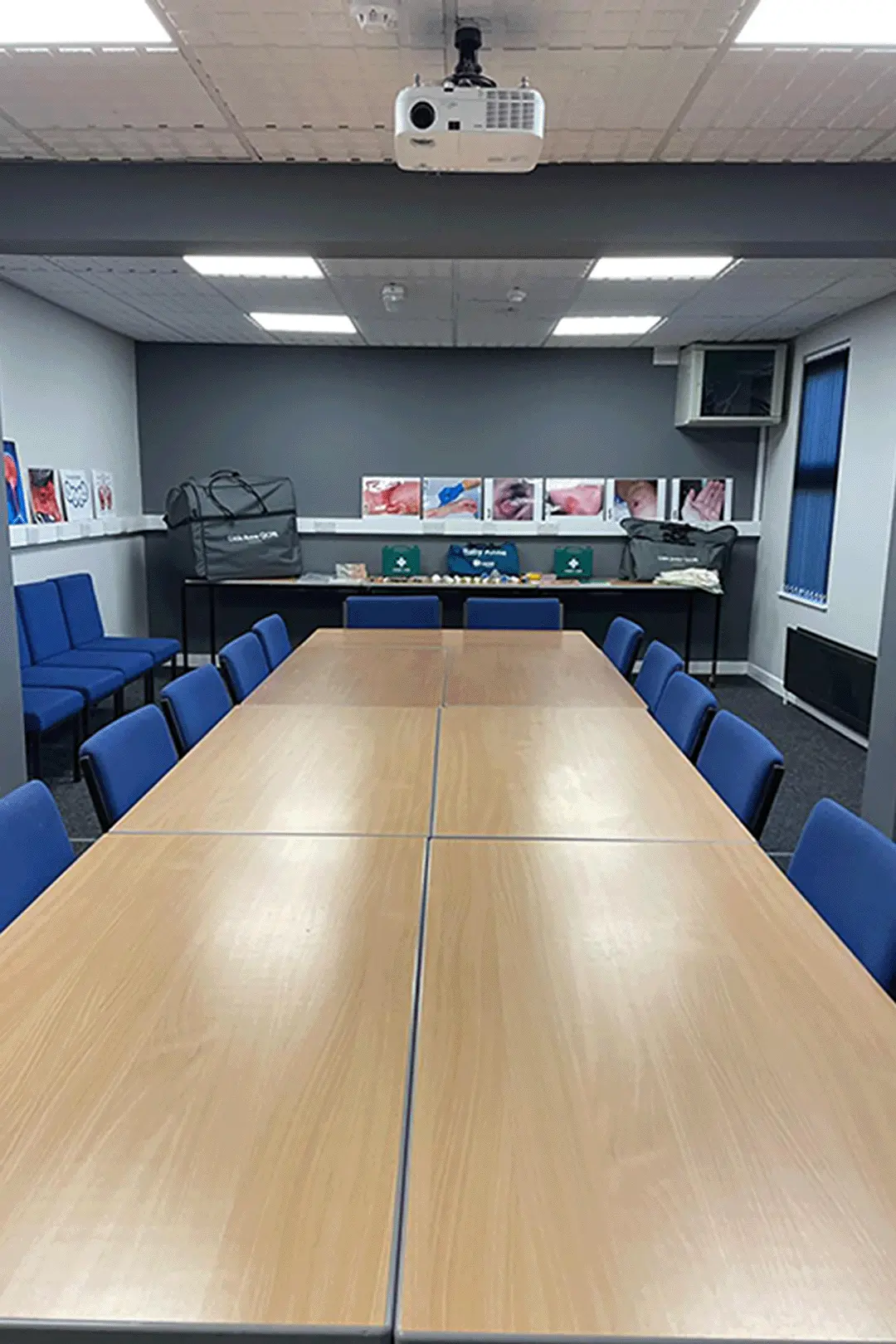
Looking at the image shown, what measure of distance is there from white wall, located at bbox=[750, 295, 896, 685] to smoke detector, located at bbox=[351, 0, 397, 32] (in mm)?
3548

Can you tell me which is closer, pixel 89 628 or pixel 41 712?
pixel 41 712

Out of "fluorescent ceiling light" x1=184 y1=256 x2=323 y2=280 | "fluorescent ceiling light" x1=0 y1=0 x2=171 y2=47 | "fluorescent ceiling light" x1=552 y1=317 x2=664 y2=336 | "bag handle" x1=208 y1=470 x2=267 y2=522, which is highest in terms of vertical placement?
"fluorescent ceiling light" x1=0 y1=0 x2=171 y2=47

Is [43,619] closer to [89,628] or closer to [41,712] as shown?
[89,628]

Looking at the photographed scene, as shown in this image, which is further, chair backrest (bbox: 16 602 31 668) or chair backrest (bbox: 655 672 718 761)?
chair backrest (bbox: 16 602 31 668)

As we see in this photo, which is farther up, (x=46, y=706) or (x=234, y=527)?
(x=234, y=527)

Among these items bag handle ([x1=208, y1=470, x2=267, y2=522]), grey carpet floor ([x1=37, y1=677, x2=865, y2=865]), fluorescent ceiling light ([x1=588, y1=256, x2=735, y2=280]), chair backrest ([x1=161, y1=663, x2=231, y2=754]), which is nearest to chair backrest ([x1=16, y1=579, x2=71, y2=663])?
grey carpet floor ([x1=37, y1=677, x2=865, y2=865])

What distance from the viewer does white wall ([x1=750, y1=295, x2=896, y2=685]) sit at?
203 inches

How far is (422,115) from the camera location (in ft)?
7.54

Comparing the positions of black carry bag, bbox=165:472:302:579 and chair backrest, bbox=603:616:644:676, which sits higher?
black carry bag, bbox=165:472:302:579

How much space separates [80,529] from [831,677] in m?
5.01

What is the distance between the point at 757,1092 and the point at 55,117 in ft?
11.3

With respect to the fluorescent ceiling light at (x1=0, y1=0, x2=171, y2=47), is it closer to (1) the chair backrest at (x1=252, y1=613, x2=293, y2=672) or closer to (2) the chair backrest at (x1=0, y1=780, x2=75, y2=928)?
(2) the chair backrest at (x1=0, y1=780, x2=75, y2=928)

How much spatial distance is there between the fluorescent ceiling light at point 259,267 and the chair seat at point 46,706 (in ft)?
7.54

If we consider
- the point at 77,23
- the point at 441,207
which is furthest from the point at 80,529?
the point at 77,23
